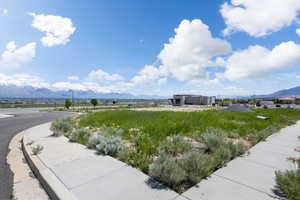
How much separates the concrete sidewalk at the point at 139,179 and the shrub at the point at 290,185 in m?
0.18

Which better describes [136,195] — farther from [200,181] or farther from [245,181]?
[245,181]

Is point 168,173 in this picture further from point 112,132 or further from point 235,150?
point 112,132

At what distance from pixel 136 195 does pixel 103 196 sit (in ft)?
1.80

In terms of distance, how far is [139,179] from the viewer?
9.36ft

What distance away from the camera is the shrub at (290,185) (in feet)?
7.35

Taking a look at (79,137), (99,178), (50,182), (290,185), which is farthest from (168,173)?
(79,137)

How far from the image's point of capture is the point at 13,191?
268cm

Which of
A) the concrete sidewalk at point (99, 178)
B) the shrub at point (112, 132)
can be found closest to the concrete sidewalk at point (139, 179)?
the concrete sidewalk at point (99, 178)

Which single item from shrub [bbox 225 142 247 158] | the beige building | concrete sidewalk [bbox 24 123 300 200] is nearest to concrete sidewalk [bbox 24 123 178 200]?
concrete sidewalk [bbox 24 123 300 200]

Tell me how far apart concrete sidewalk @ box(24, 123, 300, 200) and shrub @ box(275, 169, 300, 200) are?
0.59ft

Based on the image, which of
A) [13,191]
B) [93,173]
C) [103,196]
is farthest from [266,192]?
[13,191]

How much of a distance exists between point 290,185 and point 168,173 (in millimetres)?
2019

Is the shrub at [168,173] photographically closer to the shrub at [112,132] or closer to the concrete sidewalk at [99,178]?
the concrete sidewalk at [99,178]

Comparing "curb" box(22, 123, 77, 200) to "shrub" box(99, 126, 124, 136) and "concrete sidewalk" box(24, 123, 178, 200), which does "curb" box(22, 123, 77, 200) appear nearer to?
"concrete sidewalk" box(24, 123, 178, 200)
